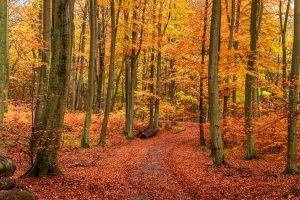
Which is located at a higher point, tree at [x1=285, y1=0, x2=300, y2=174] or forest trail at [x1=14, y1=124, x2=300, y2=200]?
tree at [x1=285, y1=0, x2=300, y2=174]

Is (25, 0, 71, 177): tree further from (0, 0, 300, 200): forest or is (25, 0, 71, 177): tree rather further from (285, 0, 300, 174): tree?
(285, 0, 300, 174): tree

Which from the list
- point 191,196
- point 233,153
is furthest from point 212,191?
point 233,153

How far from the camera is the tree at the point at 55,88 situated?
9297mm

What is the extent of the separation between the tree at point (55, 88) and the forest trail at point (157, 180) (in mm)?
514

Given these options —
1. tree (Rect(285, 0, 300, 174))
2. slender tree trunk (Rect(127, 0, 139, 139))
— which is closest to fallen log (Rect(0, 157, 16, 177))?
tree (Rect(285, 0, 300, 174))

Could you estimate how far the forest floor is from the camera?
828 centimetres

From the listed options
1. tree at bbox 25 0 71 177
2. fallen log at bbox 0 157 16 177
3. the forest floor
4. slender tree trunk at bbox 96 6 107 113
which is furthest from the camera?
slender tree trunk at bbox 96 6 107 113

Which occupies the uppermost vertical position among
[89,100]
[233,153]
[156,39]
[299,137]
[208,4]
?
[208,4]

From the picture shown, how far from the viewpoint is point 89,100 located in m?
18.0

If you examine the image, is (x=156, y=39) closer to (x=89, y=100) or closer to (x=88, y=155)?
(x=89, y=100)

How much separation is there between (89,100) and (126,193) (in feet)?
33.6

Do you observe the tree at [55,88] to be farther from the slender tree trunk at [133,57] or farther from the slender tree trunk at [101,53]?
the slender tree trunk at [101,53]

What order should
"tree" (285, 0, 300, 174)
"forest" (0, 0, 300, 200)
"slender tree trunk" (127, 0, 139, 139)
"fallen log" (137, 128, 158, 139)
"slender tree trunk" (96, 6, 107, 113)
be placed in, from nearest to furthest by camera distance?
1. "forest" (0, 0, 300, 200)
2. "tree" (285, 0, 300, 174)
3. "slender tree trunk" (127, 0, 139, 139)
4. "fallen log" (137, 128, 158, 139)
5. "slender tree trunk" (96, 6, 107, 113)

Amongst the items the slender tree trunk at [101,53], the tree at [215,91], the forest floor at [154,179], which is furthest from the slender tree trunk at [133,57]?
the tree at [215,91]
